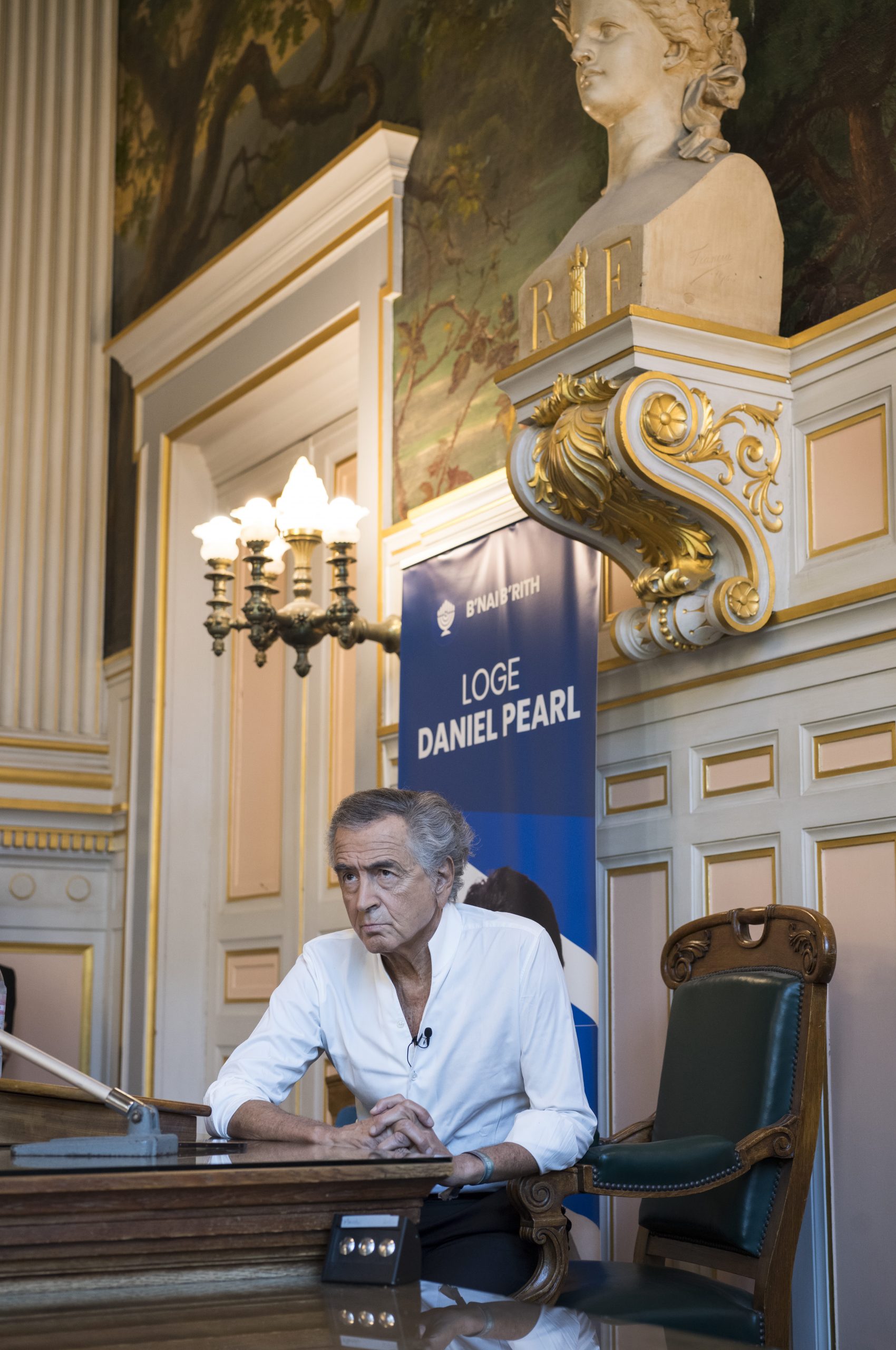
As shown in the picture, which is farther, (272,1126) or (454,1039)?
(454,1039)

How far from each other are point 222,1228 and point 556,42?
4046 millimetres

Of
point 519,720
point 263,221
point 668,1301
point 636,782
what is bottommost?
point 668,1301

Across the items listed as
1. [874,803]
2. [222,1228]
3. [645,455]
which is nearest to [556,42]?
[645,455]

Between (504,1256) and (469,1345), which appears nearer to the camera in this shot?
(469,1345)

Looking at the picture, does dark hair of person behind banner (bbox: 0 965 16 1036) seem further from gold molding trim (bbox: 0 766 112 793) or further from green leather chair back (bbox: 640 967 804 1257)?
green leather chair back (bbox: 640 967 804 1257)

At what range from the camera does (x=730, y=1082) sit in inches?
115

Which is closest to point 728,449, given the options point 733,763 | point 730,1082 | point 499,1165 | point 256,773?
point 733,763

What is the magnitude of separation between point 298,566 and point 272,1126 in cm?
270

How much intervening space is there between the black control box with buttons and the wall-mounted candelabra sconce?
3177mm

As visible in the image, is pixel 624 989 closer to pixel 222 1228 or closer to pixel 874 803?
pixel 874 803

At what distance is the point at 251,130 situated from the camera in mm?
6645

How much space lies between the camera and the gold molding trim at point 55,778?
7242 millimetres

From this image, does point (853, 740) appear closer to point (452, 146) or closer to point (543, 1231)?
point (543, 1231)

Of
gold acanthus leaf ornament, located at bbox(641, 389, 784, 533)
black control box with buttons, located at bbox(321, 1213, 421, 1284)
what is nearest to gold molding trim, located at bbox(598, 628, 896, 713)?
gold acanthus leaf ornament, located at bbox(641, 389, 784, 533)
